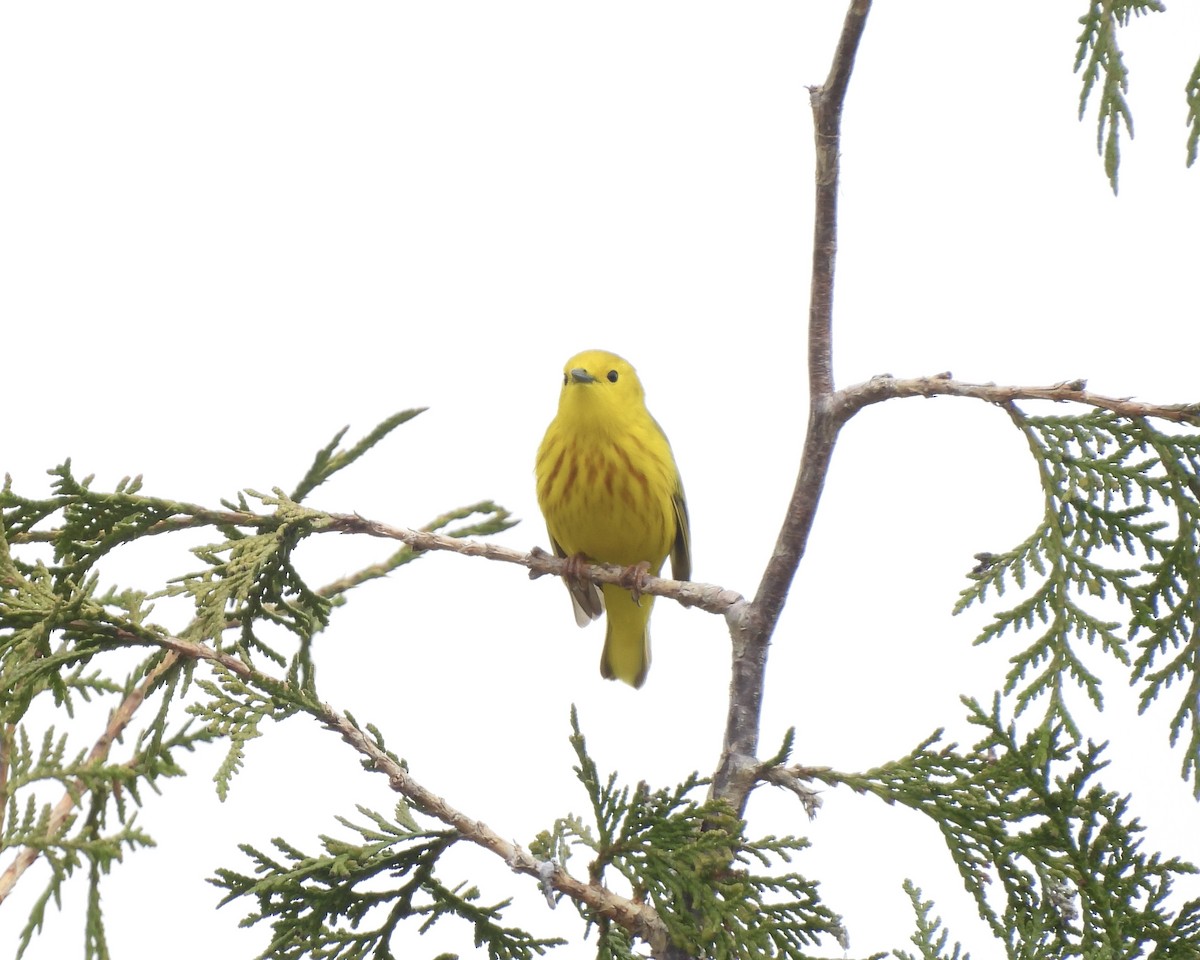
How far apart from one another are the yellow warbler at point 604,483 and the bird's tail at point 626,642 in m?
0.30

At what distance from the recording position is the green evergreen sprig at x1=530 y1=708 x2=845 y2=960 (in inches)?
94.1

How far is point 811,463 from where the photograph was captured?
2613mm

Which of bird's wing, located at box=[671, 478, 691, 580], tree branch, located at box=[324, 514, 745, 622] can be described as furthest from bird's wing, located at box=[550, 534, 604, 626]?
tree branch, located at box=[324, 514, 745, 622]

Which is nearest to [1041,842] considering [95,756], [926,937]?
[926,937]

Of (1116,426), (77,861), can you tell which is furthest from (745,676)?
(77,861)

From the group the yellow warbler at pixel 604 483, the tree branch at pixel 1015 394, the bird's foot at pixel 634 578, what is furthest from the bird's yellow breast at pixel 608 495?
the tree branch at pixel 1015 394

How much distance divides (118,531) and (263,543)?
1.06 ft

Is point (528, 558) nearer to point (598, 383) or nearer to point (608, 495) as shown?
point (608, 495)

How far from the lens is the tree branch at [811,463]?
255 cm

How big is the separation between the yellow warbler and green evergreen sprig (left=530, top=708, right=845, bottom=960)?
6.20 feet

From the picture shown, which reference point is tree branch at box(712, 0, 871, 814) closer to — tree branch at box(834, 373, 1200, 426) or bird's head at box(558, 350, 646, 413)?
tree branch at box(834, 373, 1200, 426)

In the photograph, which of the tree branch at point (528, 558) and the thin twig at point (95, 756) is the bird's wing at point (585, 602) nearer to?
the tree branch at point (528, 558)

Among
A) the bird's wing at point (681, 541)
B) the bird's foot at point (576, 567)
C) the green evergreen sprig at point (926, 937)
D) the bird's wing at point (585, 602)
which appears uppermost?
the bird's wing at point (681, 541)

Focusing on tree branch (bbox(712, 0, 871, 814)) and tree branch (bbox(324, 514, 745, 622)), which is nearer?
tree branch (bbox(712, 0, 871, 814))
